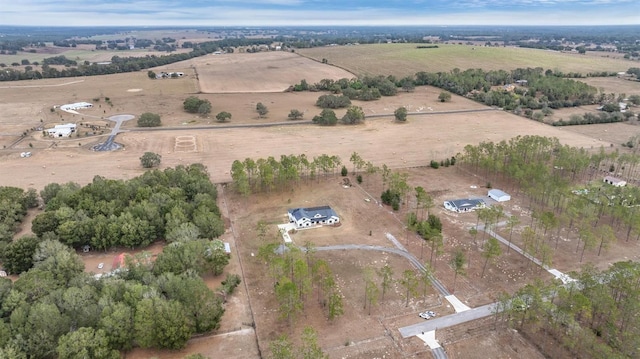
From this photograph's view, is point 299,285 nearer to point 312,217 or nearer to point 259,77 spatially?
point 312,217

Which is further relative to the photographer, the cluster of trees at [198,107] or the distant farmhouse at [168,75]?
the distant farmhouse at [168,75]

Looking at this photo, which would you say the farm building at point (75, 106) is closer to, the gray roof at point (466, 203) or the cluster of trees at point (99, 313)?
the cluster of trees at point (99, 313)

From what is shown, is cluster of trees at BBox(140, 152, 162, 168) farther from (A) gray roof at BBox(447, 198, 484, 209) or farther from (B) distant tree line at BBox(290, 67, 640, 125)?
(A) gray roof at BBox(447, 198, 484, 209)

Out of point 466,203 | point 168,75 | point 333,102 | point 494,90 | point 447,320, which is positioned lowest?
point 447,320

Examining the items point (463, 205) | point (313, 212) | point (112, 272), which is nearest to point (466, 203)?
point (463, 205)

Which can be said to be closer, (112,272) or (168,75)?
(112,272)

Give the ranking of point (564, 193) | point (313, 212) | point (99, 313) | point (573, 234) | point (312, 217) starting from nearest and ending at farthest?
point (99, 313) → point (573, 234) → point (312, 217) → point (313, 212) → point (564, 193)

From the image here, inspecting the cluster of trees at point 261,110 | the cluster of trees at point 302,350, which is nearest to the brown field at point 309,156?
the cluster of trees at point 261,110
